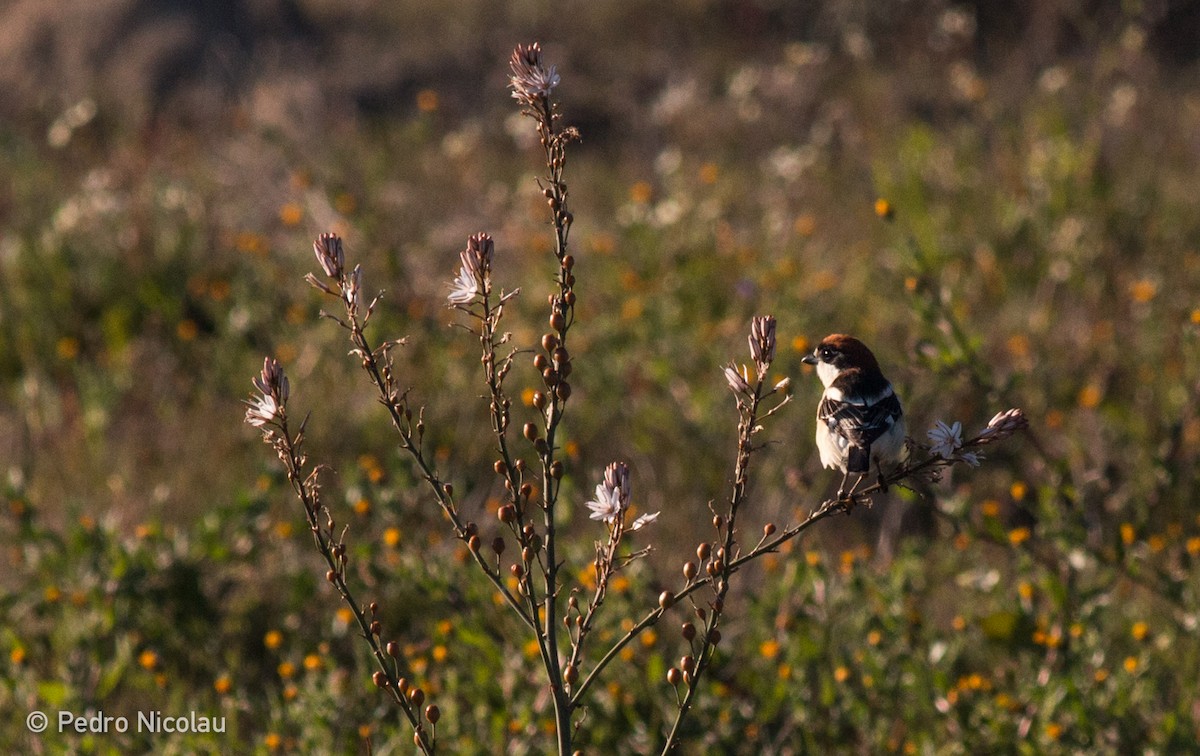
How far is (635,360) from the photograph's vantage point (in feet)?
17.4

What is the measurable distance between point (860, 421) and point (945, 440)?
0.43 meters

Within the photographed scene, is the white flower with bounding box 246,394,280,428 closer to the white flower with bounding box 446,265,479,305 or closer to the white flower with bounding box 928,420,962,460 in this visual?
the white flower with bounding box 446,265,479,305

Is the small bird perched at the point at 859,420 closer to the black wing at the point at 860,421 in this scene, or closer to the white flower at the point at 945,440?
the black wing at the point at 860,421

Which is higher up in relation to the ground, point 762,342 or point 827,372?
point 827,372

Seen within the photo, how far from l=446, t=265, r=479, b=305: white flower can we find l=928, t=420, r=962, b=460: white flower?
724 millimetres

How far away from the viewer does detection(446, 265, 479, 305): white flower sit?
203cm

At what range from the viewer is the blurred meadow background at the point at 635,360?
11.3ft

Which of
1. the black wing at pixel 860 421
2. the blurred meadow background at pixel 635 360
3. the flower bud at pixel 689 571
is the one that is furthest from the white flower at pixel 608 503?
the black wing at pixel 860 421

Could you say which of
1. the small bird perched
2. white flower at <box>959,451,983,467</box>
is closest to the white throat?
the small bird perched

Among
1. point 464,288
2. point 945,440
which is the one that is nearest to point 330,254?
point 464,288

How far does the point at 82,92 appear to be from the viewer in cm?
962

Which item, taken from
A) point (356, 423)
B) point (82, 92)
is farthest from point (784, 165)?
point (82, 92)

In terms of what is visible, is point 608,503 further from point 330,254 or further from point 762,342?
point 330,254

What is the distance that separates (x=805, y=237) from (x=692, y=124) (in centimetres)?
226
